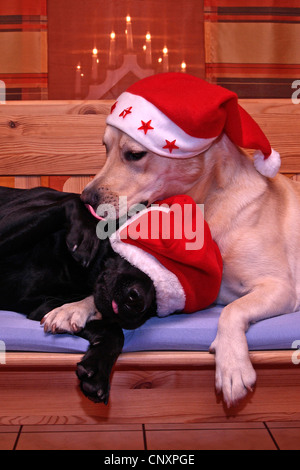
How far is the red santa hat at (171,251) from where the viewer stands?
1379mm

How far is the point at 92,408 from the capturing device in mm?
1367

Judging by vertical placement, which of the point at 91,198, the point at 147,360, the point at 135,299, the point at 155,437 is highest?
the point at 91,198

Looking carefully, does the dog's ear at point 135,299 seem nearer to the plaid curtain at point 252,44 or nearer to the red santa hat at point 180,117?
the red santa hat at point 180,117

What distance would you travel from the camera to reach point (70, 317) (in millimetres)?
1350

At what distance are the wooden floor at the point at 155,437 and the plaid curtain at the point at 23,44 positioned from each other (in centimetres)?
214

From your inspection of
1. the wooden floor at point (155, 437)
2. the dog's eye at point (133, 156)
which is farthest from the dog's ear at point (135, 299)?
the wooden floor at point (155, 437)

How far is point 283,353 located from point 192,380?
26 centimetres

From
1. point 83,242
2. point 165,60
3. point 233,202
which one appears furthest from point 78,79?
point 83,242

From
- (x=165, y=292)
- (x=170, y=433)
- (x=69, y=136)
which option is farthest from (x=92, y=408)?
(x=69, y=136)

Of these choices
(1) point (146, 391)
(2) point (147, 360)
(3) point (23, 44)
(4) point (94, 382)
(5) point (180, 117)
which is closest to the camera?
(4) point (94, 382)

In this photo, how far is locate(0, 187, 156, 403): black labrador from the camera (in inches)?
51.6

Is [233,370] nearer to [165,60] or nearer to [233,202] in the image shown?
[233,202]

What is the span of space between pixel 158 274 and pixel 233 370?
0.33 m

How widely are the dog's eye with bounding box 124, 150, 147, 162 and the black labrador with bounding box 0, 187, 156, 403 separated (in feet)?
0.68
